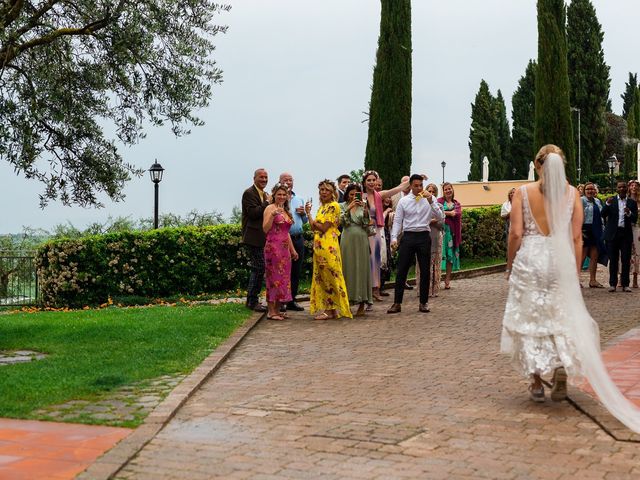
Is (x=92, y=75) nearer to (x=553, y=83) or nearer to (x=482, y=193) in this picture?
(x=553, y=83)

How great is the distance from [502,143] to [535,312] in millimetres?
77106

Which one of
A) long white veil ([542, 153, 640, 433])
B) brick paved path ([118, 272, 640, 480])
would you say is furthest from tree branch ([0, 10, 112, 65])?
long white veil ([542, 153, 640, 433])

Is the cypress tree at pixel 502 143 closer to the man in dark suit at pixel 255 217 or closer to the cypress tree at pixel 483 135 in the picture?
the cypress tree at pixel 483 135

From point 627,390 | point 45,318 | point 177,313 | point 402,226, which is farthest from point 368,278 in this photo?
point 627,390

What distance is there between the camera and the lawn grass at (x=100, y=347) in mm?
8094

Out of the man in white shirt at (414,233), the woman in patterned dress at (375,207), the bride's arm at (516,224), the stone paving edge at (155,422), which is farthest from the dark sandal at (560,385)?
the woman in patterned dress at (375,207)

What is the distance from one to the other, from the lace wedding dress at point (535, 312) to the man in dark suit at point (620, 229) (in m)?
10.2

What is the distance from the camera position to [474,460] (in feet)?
19.0

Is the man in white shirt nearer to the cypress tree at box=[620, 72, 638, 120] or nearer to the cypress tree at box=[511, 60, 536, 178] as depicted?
the cypress tree at box=[511, 60, 536, 178]

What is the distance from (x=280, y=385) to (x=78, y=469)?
9.92 feet

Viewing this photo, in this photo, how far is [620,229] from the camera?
1744cm

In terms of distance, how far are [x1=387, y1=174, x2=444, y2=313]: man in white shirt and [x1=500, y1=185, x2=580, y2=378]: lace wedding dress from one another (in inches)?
240

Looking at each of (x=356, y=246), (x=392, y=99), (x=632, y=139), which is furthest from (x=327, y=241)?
(x=632, y=139)

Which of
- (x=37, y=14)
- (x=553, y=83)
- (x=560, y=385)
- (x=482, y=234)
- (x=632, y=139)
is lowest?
(x=560, y=385)
